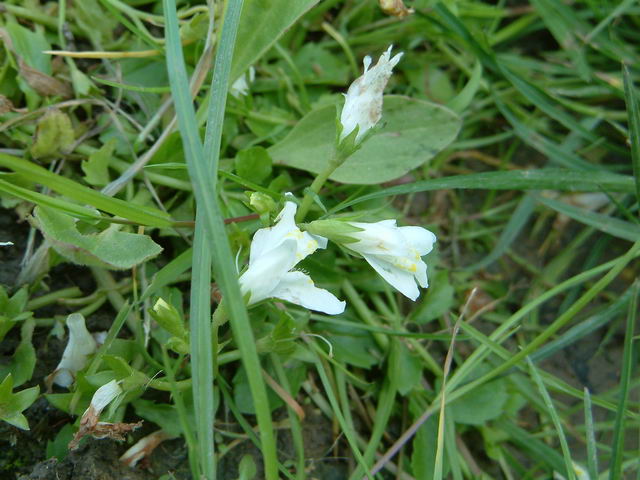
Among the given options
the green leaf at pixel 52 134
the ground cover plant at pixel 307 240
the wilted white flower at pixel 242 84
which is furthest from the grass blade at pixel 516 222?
the green leaf at pixel 52 134

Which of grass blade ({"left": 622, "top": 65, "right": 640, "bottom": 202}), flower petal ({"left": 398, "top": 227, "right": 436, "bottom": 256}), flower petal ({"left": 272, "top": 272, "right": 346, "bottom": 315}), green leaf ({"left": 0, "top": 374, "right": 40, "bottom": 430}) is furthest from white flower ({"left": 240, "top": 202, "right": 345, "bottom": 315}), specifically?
grass blade ({"left": 622, "top": 65, "right": 640, "bottom": 202})

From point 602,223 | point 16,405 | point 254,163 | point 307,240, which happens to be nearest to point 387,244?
point 307,240

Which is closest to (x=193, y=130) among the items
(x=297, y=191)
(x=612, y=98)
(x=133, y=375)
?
(x=133, y=375)

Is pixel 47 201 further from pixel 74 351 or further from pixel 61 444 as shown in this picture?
pixel 61 444

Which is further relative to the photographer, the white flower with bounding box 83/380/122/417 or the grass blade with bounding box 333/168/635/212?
the grass blade with bounding box 333/168/635/212

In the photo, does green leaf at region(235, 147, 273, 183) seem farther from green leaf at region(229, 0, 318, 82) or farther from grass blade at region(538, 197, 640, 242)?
grass blade at region(538, 197, 640, 242)
